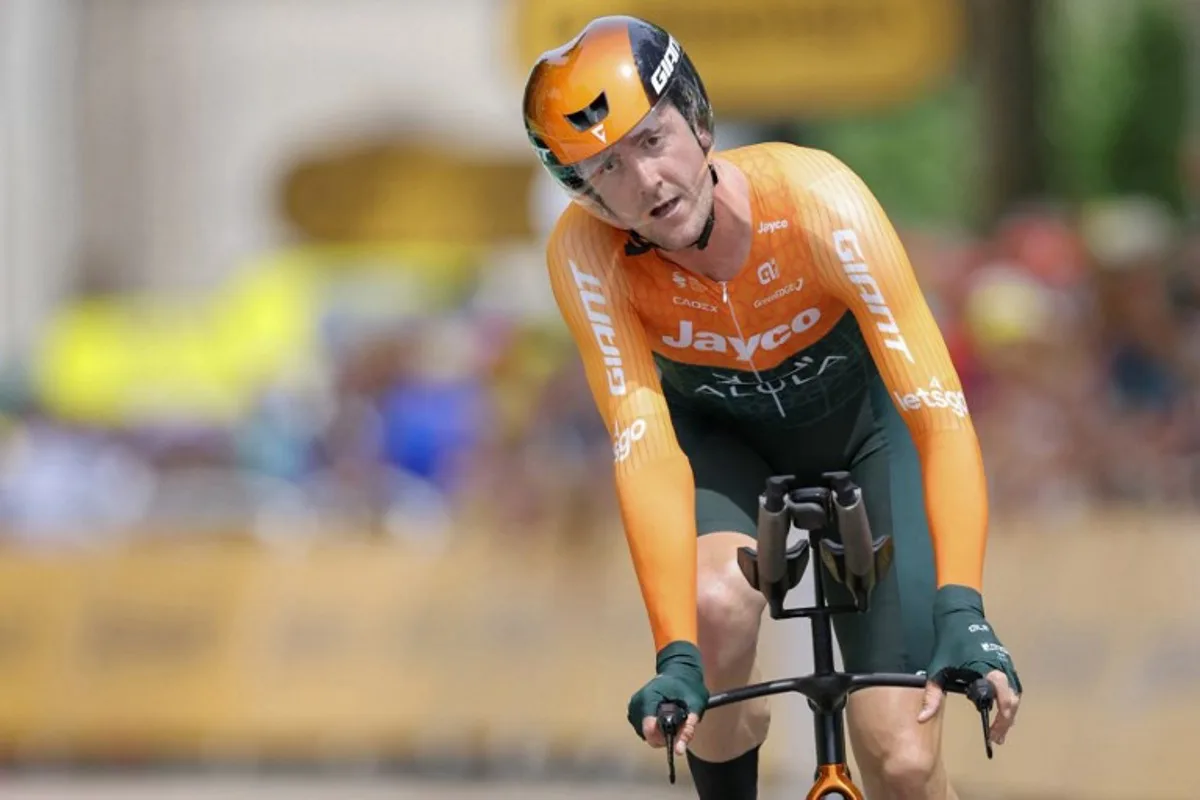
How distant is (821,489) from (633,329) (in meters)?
0.74

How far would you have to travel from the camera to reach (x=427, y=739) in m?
12.4

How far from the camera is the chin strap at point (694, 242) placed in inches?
211

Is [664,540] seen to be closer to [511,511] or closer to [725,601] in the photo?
[725,601]

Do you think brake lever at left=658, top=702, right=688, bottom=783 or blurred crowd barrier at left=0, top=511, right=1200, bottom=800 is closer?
brake lever at left=658, top=702, right=688, bottom=783

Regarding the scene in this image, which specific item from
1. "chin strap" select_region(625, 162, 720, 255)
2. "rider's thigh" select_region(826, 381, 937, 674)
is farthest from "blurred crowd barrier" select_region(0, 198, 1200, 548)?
"chin strap" select_region(625, 162, 720, 255)

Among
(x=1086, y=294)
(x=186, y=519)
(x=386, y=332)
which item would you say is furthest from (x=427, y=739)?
(x=1086, y=294)

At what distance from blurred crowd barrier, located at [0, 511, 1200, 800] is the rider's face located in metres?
4.80

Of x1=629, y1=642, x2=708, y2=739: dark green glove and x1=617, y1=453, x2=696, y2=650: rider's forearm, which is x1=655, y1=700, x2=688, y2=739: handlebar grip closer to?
x1=629, y1=642, x2=708, y2=739: dark green glove

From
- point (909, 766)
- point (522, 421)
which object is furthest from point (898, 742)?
point (522, 421)

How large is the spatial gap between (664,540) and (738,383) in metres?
0.62

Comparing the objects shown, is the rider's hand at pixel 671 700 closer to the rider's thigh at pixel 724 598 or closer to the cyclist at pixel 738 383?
the cyclist at pixel 738 383

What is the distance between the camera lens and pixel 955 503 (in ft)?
17.0

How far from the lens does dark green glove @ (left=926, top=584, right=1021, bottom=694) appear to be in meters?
4.88

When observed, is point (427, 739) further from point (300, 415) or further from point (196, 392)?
point (196, 392)
